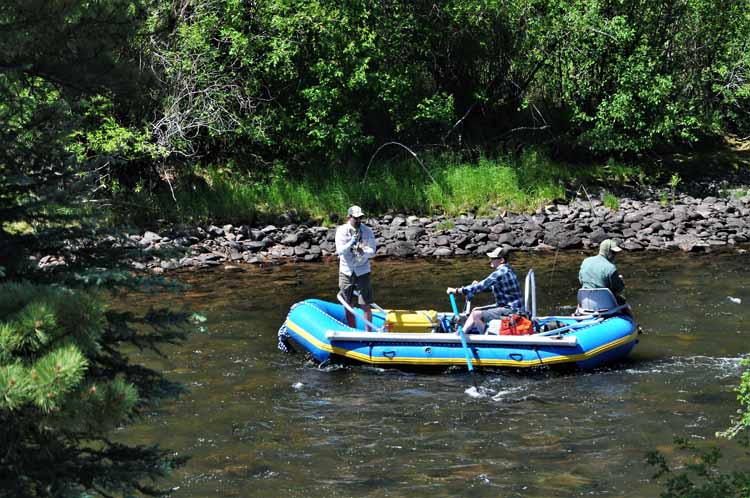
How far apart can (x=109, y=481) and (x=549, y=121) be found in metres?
22.9

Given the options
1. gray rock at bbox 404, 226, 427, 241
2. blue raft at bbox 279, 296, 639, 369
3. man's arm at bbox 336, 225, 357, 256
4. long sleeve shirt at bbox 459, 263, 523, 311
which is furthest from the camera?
gray rock at bbox 404, 226, 427, 241

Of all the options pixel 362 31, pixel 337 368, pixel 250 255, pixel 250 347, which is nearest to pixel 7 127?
pixel 337 368

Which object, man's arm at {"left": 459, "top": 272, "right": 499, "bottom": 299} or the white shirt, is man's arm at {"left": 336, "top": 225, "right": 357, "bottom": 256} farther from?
man's arm at {"left": 459, "top": 272, "right": 499, "bottom": 299}

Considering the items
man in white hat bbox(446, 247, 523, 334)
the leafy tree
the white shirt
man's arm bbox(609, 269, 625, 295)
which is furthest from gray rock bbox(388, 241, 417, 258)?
the leafy tree

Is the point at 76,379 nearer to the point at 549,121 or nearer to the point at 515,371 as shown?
the point at 515,371

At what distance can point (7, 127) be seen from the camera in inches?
212

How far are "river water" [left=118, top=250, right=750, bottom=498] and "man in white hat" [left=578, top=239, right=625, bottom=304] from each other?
3.18 ft

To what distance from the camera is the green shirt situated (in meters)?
11.5

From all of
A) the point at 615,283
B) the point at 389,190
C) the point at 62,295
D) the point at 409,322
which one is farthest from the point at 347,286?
the point at 389,190

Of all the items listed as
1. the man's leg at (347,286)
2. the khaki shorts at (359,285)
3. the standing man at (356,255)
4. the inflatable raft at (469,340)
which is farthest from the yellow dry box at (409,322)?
the man's leg at (347,286)

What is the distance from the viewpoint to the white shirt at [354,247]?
1197cm

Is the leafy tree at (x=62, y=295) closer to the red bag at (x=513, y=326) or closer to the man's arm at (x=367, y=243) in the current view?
the man's arm at (x=367, y=243)

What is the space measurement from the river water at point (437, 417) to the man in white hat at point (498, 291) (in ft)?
2.15

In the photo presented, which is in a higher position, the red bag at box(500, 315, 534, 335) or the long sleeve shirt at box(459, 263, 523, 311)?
the long sleeve shirt at box(459, 263, 523, 311)
